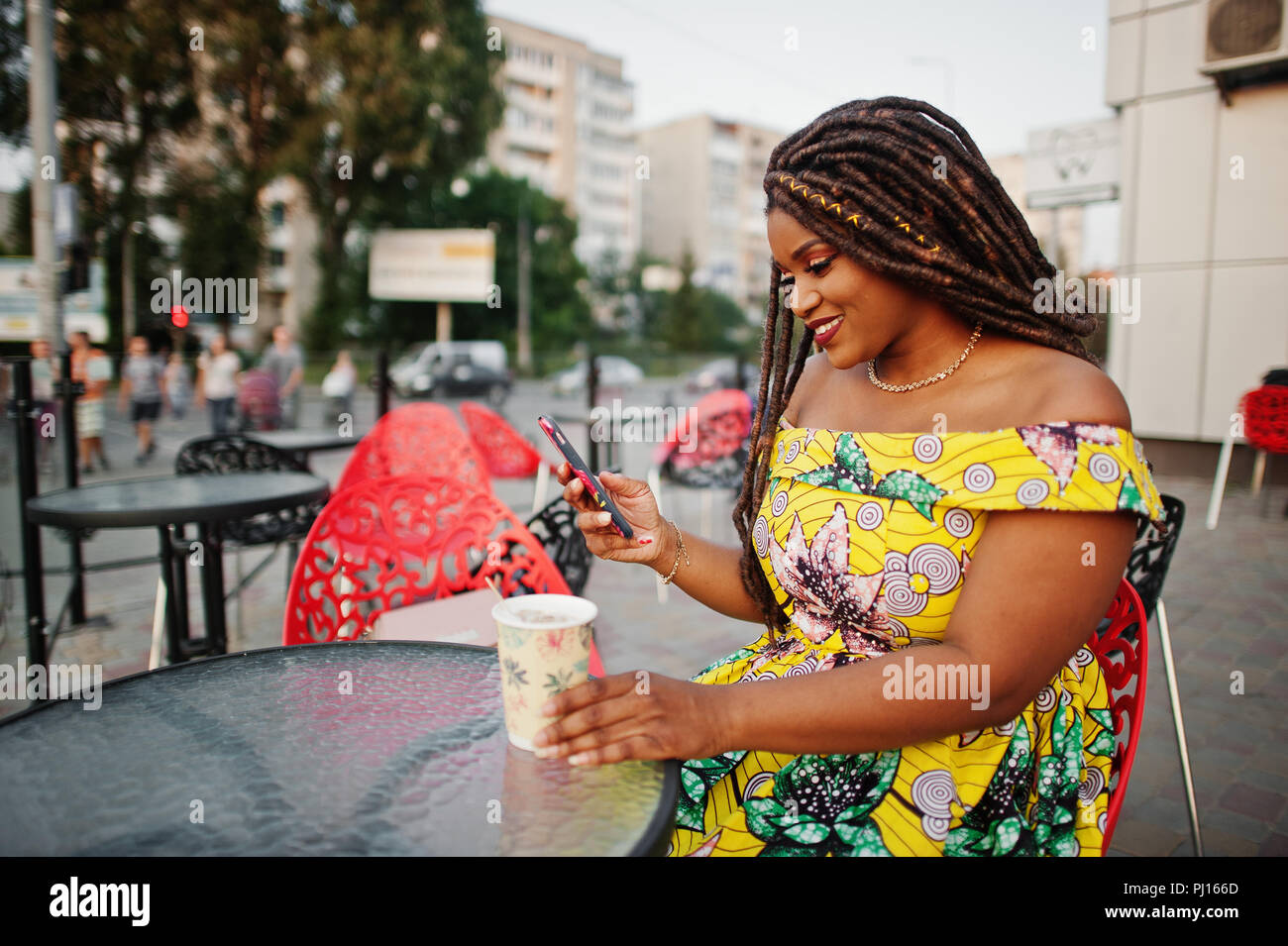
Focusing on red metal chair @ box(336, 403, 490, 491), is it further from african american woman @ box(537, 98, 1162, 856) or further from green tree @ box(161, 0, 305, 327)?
green tree @ box(161, 0, 305, 327)

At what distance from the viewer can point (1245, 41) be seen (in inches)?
300

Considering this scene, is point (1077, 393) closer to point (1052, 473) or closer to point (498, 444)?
point (1052, 473)

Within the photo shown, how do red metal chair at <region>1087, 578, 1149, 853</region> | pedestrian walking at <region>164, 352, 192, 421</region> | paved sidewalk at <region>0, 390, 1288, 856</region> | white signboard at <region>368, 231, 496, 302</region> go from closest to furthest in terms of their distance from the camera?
red metal chair at <region>1087, 578, 1149, 853</region> → paved sidewalk at <region>0, 390, 1288, 856</region> → pedestrian walking at <region>164, 352, 192, 421</region> → white signboard at <region>368, 231, 496, 302</region>

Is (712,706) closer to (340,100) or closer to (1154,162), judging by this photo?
(1154,162)

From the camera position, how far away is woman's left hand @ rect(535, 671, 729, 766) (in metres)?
1.05

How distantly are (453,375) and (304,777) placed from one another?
74.1ft

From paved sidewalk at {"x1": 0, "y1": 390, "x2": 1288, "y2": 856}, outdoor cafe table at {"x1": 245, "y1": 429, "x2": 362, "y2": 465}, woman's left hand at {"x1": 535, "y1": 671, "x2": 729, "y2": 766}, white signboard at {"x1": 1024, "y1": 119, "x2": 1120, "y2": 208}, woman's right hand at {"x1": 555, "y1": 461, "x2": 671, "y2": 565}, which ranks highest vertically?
white signboard at {"x1": 1024, "y1": 119, "x2": 1120, "y2": 208}

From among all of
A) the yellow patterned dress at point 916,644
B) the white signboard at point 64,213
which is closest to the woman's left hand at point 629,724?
the yellow patterned dress at point 916,644

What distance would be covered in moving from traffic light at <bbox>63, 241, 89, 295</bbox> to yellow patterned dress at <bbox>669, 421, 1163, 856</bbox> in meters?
6.78

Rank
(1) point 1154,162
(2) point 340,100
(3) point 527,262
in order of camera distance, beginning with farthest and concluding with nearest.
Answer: (3) point 527,262 < (2) point 340,100 < (1) point 1154,162

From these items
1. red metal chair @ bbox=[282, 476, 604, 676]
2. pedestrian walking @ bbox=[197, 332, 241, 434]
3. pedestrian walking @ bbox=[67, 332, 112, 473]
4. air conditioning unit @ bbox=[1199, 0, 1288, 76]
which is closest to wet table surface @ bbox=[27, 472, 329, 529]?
red metal chair @ bbox=[282, 476, 604, 676]

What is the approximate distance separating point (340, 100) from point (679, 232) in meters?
56.8
